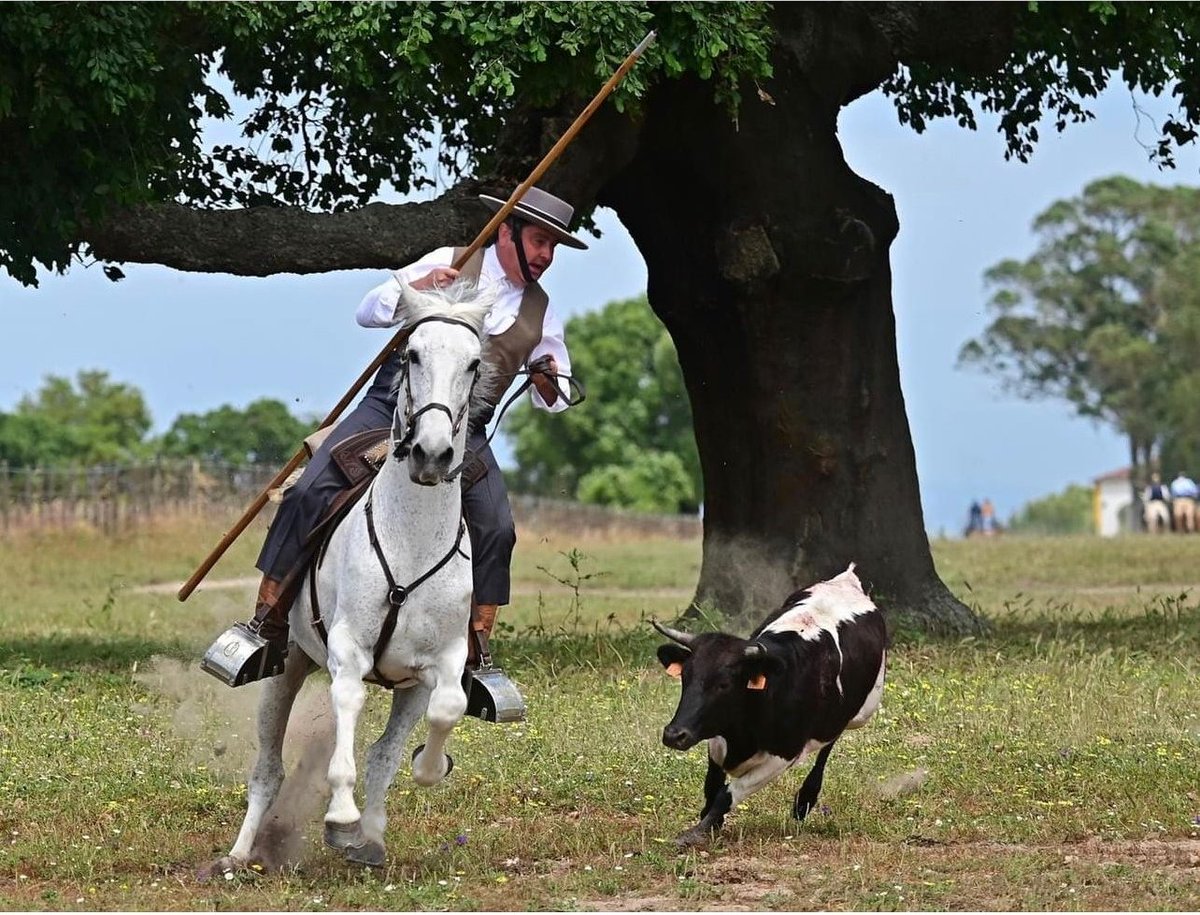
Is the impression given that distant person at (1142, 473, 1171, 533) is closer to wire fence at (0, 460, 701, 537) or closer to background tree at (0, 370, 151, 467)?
wire fence at (0, 460, 701, 537)

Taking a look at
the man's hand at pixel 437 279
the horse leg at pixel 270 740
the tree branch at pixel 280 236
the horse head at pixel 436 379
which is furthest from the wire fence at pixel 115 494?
the horse head at pixel 436 379

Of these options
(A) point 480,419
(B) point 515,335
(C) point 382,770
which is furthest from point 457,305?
(C) point 382,770

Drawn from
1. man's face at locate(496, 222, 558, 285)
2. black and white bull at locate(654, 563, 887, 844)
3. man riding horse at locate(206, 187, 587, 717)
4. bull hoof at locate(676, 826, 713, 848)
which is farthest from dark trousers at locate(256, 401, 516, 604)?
bull hoof at locate(676, 826, 713, 848)

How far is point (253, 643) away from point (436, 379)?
174 cm

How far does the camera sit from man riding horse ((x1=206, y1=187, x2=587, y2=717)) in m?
8.38

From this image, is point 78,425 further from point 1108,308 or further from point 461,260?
point 461,260

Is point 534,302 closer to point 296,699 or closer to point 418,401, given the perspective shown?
point 418,401

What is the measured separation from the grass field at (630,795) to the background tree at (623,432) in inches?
2612

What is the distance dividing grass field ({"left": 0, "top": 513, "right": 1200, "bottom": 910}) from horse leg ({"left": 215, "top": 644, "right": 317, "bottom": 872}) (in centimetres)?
17

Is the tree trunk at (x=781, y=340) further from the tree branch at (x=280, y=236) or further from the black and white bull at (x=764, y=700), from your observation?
the black and white bull at (x=764, y=700)

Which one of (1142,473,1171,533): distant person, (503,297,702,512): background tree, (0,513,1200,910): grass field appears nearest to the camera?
(0,513,1200,910): grass field

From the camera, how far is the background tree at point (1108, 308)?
3253 inches

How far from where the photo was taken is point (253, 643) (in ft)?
27.8

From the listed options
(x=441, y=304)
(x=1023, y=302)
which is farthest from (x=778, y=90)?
(x=1023, y=302)
